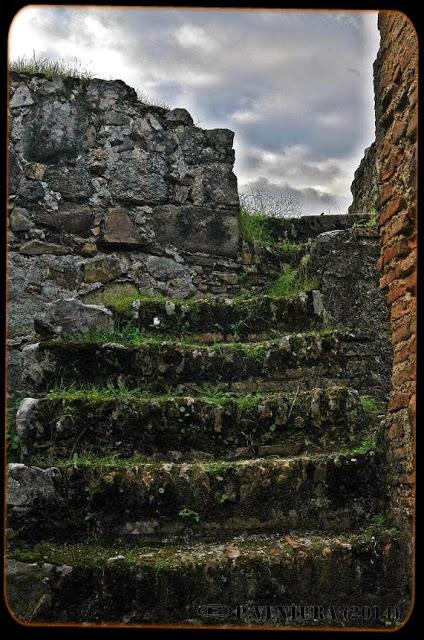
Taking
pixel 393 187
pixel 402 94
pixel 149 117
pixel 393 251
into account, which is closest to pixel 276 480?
pixel 393 251

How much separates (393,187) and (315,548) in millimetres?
1773

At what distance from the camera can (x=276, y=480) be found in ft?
12.3

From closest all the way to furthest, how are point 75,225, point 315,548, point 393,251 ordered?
point 315,548
point 393,251
point 75,225

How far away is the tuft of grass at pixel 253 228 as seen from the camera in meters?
6.46

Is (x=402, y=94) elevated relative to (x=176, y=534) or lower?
elevated

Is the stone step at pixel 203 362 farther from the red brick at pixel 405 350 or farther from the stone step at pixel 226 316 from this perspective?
the red brick at pixel 405 350

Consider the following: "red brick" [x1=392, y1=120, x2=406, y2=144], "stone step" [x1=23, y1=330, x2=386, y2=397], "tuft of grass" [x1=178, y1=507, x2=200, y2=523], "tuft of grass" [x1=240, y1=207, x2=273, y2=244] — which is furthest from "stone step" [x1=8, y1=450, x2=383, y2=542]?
"tuft of grass" [x1=240, y1=207, x2=273, y2=244]

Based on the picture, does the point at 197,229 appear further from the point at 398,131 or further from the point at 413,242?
the point at 413,242

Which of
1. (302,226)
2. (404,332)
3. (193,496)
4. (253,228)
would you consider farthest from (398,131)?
A: (302,226)

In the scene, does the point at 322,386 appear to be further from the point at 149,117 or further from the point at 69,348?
the point at 149,117

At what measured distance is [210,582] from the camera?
3324 mm

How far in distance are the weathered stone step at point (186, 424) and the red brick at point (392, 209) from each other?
38.7 inches

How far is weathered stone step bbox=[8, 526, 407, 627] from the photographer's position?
327cm

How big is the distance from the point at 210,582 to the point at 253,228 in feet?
12.6
